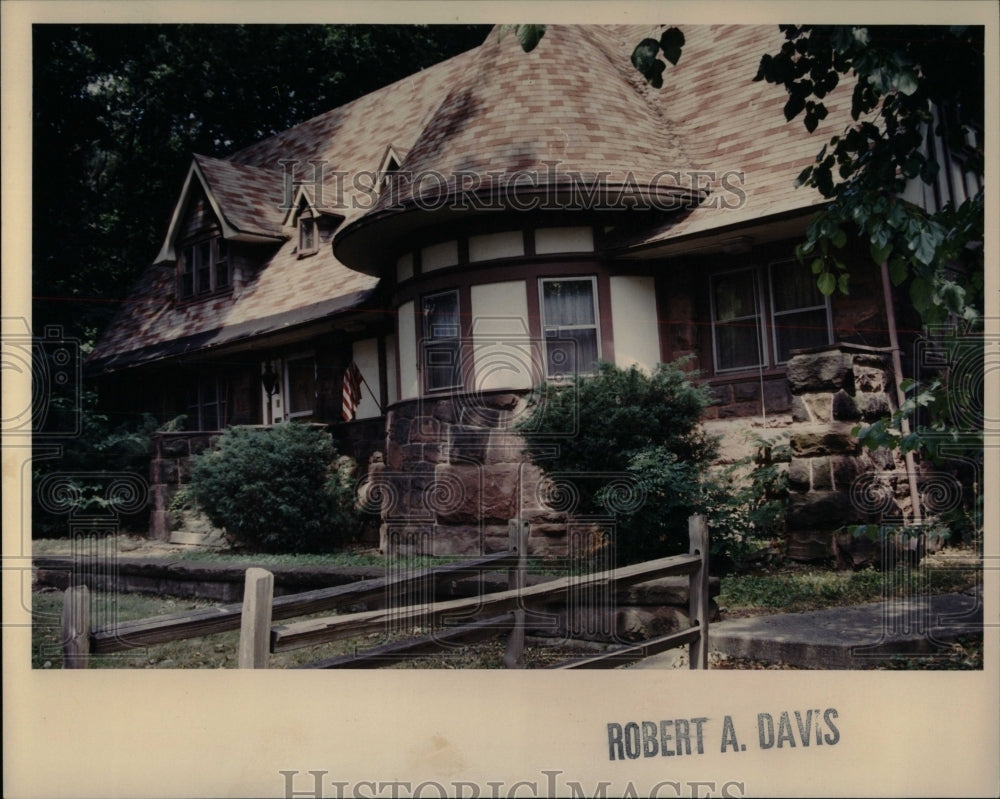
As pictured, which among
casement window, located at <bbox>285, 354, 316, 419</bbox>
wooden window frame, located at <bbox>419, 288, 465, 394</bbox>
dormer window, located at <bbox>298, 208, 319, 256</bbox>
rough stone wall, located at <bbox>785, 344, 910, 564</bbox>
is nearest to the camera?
rough stone wall, located at <bbox>785, 344, 910, 564</bbox>

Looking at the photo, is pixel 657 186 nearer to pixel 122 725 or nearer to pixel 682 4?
pixel 682 4

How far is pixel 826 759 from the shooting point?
16.5 feet

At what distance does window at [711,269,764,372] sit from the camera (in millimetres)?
9641

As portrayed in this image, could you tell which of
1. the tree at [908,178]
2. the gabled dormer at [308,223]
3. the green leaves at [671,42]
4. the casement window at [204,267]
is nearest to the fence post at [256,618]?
the tree at [908,178]

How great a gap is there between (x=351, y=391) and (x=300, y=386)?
1186 millimetres

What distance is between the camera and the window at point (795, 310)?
30.5 feet

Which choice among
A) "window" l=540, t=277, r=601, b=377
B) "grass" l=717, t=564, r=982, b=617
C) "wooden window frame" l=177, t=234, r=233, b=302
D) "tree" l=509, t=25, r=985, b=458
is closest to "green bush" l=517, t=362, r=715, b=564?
"grass" l=717, t=564, r=982, b=617

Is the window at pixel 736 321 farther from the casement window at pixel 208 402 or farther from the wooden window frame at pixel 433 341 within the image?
the casement window at pixel 208 402

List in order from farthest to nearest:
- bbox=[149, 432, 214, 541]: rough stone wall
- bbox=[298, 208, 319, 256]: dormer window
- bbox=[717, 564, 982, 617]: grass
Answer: bbox=[298, 208, 319, 256]: dormer window, bbox=[149, 432, 214, 541]: rough stone wall, bbox=[717, 564, 982, 617]: grass

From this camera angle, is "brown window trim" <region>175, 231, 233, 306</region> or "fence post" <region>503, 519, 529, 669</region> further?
"brown window trim" <region>175, 231, 233, 306</region>

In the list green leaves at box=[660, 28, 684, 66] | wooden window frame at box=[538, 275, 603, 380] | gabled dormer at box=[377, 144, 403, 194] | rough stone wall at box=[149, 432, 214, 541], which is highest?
gabled dormer at box=[377, 144, 403, 194]

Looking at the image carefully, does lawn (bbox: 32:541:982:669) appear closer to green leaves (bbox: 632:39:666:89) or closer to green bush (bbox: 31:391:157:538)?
green bush (bbox: 31:391:157:538)

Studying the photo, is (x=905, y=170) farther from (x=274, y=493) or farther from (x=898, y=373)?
(x=274, y=493)

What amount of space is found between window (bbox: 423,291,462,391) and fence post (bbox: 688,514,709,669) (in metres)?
4.42
